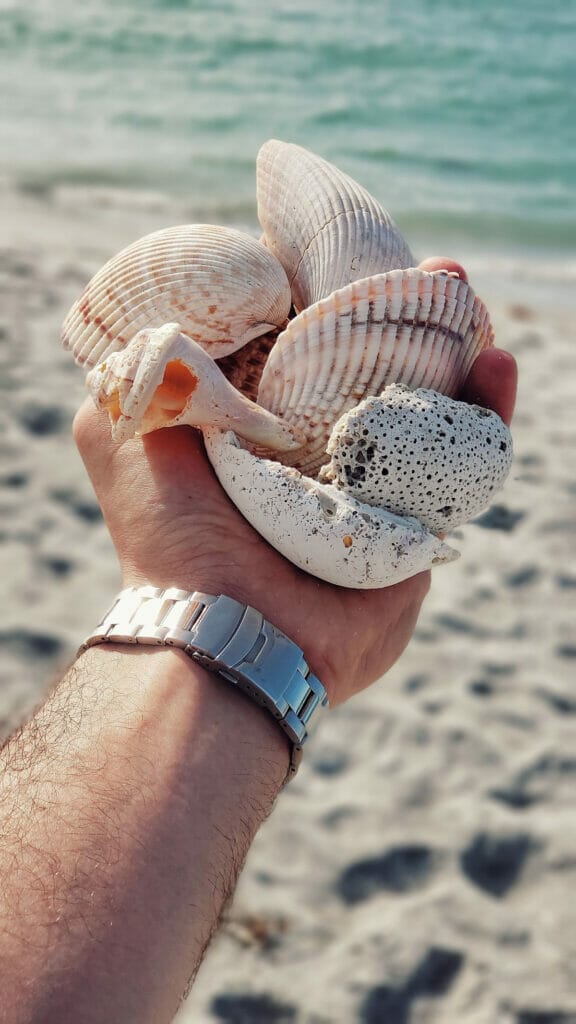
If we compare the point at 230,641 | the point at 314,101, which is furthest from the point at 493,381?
the point at 314,101

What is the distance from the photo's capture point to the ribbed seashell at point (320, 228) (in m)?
1.96

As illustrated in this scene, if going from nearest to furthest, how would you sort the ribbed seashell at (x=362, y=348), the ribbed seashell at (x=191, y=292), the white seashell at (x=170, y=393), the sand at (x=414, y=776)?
the white seashell at (x=170, y=393) → the ribbed seashell at (x=362, y=348) → the ribbed seashell at (x=191, y=292) → the sand at (x=414, y=776)

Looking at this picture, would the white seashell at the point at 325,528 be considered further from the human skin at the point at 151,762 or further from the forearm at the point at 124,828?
the forearm at the point at 124,828

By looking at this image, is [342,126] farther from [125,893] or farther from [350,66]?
[125,893]

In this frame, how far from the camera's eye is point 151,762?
1496 mm

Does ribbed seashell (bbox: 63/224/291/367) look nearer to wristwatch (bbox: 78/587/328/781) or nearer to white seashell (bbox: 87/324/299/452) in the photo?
white seashell (bbox: 87/324/299/452)

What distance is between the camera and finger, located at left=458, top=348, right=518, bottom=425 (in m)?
1.86

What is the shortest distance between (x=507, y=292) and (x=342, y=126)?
12.1ft

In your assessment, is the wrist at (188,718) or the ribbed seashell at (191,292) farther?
the ribbed seashell at (191,292)

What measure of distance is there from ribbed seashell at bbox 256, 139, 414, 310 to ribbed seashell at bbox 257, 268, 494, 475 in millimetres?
178

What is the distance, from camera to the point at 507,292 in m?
6.56

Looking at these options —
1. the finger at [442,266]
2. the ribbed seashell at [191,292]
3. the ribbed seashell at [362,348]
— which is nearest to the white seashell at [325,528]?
the ribbed seashell at [362,348]

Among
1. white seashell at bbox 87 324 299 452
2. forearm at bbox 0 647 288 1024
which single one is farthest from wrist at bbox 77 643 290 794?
white seashell at bbox 87 324 299 452

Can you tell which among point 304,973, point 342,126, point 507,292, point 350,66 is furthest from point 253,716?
point 350,66
